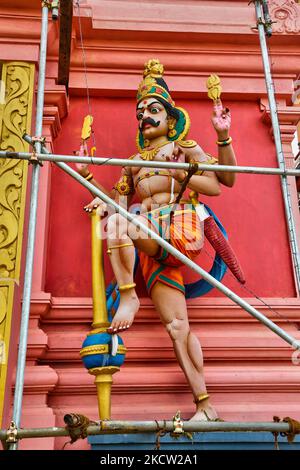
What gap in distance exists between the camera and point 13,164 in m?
4.01

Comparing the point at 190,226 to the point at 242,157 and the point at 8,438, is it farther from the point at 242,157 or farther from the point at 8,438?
the point at 8,438

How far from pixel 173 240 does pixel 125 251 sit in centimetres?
30

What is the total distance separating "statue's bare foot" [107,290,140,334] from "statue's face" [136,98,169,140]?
1.15 metres

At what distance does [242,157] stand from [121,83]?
1.13m

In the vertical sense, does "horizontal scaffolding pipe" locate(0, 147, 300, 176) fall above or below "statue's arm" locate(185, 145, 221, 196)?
below

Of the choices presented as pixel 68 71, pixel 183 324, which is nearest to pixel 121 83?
pixel 68 71

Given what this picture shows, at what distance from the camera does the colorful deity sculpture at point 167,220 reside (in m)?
3.50

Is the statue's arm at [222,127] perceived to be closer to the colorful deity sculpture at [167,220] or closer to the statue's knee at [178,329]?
the colorful deity sculpture at [167,220]

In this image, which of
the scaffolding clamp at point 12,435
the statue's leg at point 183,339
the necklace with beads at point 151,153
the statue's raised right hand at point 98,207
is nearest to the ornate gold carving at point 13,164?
the statue's raised right hand at point 98,207

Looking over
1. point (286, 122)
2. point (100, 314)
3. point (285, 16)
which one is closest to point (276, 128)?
point (286, 122)

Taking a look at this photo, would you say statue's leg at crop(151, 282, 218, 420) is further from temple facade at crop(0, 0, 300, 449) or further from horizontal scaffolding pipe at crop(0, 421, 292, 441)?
horizontal scaffolding pipe at crop(0, 421, 292, 441)

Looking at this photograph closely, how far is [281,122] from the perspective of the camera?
183 inches

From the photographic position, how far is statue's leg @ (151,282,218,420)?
342 cm

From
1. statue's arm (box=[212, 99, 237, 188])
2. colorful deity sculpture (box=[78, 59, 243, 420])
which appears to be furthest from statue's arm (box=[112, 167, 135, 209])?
statue's arm (box=[212, 99, 237, 188])
